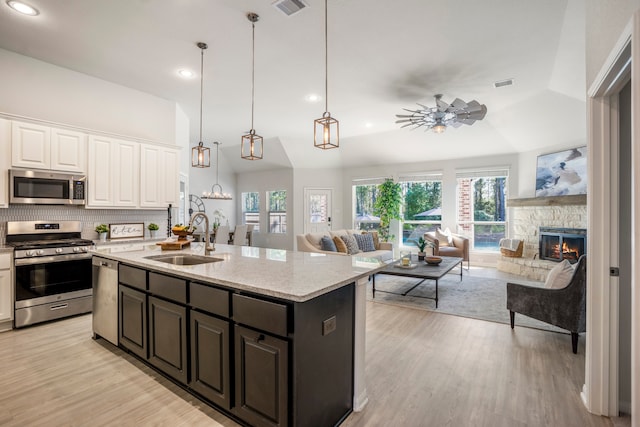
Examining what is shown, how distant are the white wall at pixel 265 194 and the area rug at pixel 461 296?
3706 mm

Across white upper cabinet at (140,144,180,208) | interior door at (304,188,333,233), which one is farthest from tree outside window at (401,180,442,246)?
white upper cabinet at (140,144,180,208)

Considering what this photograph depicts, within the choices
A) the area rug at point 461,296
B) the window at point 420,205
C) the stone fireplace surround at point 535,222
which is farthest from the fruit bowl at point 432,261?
the window at point 420,205

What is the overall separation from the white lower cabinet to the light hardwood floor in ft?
0.55

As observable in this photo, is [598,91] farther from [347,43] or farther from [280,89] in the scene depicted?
[280,89]

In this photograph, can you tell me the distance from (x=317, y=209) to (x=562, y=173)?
5718 mm

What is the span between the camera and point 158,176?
184 inches

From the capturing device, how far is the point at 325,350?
1.74 meters

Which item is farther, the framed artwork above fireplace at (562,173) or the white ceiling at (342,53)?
the framed artwork above fireplace at (562,173)

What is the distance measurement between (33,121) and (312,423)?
14.0 feet

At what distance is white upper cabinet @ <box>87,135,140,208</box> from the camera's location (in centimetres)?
397

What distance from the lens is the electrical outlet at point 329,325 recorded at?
5.63ft

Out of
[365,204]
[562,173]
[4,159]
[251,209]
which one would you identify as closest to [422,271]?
[562,173]

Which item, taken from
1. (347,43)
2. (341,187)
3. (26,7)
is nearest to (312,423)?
(347,43)

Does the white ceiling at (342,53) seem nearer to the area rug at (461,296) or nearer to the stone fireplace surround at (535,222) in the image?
the stone fireplace surround at (535,222)
